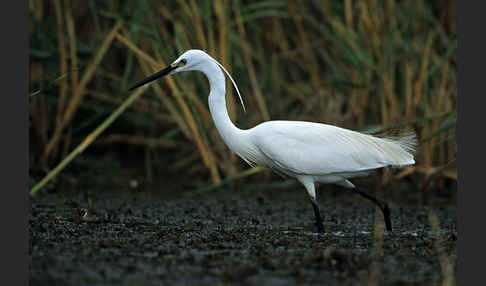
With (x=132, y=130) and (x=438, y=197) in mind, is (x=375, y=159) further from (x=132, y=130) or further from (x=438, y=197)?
(x=132, y=130)

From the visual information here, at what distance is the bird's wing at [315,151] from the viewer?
14.9ft

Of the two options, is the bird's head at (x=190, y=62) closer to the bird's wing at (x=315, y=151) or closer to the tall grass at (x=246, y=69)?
the bird's wing at (x=315, y=151)

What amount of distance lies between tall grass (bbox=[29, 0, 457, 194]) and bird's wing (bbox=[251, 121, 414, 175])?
3.15 feet

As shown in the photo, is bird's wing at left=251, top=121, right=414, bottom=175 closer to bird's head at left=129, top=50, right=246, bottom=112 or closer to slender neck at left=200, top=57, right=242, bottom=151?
slender neck at left=200, top=57, right=242, bottom=151

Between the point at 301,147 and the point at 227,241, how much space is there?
0.82 meters

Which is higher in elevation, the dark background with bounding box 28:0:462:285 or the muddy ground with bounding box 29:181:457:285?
the dark background with bounding box 28:0:462:285

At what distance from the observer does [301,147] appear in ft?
15.0

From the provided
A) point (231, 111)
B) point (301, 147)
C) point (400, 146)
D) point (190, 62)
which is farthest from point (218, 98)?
point (231, 111)

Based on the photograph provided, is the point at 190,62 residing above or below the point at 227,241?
above

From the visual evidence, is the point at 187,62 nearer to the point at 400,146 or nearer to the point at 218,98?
the point at 218,98

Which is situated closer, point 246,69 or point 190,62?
point 190,62

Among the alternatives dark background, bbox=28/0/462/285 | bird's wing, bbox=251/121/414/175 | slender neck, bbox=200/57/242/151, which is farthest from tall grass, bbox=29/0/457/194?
slender neck, bbox=200/57/242/151

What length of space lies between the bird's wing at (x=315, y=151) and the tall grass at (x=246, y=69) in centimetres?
96

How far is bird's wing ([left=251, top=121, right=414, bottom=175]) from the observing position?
14.9ft
